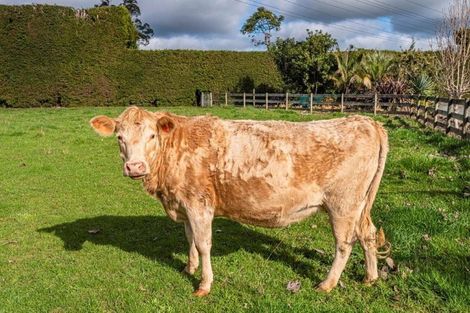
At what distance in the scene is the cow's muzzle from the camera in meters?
4.15

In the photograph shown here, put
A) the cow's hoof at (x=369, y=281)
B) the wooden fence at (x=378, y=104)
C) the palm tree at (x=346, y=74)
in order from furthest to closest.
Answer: the palm tree at (x=346, y=74)
the wooden fence at (x=378, y=104)
the cow's hoof at (x=369, y=281)

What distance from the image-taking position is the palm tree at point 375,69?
30.3m

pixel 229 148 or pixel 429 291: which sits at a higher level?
pixel 229 148

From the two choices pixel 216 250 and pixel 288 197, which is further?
pixel 216 250

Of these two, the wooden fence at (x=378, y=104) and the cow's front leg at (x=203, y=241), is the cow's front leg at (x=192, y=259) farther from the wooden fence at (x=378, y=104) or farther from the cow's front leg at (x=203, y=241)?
the wooden fence at (x=378, y=104)

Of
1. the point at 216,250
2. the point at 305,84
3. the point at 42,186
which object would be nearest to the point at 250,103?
the point at 305,84

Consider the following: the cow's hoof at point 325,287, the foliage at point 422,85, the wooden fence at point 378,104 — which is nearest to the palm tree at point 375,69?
the wooden fence at point 378,104

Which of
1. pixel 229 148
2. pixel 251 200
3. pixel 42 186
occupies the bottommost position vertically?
pixel 42 186

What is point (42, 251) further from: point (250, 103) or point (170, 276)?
point (250, 103)

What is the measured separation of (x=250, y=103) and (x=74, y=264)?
28888mm

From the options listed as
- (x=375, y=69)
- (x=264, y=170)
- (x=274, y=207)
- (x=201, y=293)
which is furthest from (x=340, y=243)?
(x=375, y=69)

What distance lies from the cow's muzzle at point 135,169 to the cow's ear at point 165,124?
1.61 feet

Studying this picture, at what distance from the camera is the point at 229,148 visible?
14.9 feet

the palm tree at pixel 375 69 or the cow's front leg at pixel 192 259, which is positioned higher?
the palm tree at pixel 375 69
